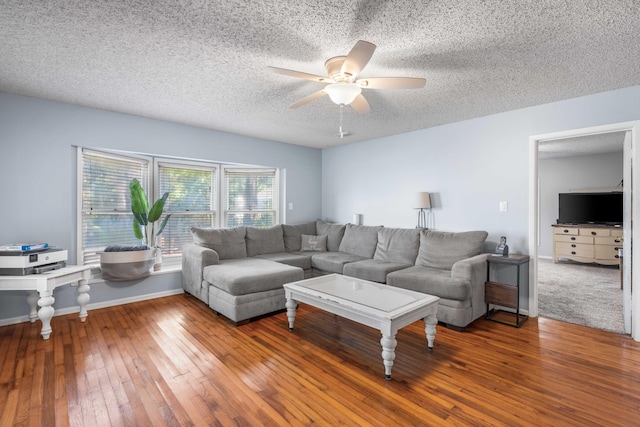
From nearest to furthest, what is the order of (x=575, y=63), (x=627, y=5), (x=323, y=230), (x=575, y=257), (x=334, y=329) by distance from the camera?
(x=627, y=5) → (x=575, y=63) → (x=334, y=329) → (x=323, y=230) → (x=575, y=257)

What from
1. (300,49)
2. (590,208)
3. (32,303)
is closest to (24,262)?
(32,303)

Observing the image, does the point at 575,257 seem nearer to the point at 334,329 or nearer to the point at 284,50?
the point at 334,329

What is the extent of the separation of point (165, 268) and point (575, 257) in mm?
7630

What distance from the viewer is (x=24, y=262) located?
273cm

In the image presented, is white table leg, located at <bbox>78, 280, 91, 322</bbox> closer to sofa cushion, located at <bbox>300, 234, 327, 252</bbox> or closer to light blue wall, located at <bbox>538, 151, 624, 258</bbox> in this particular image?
sofa cushion, located at <bbox>300, 234, 327, 252</bbox>

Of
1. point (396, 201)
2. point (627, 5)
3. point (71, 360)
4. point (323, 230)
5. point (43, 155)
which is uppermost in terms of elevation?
point (627, 5)

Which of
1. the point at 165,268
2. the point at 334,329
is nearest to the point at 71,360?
the point at 165,268

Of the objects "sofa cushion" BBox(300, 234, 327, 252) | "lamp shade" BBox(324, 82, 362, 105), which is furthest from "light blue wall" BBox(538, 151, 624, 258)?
"lamp shade" BBox(324, 82, 362, 105)

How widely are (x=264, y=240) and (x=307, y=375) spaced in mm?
2727

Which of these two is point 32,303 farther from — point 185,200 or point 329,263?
point 329,263

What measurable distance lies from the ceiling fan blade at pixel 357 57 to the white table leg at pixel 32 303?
368cm

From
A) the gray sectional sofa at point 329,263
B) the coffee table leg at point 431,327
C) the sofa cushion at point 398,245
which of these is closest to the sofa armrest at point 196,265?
the gray sectional sofa at point 329,263

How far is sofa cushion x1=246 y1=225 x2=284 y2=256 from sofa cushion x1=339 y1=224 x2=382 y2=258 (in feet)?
3.32

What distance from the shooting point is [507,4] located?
168 cm
